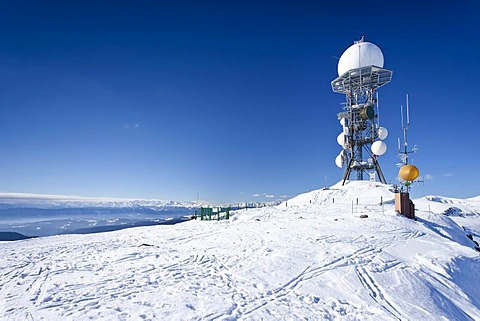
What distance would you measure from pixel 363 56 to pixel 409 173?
19.5 meters

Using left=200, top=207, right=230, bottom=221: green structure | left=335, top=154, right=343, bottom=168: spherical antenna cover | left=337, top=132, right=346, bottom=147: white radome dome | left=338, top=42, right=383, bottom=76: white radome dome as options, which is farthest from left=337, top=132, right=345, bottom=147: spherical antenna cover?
left=200, top=207, right=230, bottom=221: green structure

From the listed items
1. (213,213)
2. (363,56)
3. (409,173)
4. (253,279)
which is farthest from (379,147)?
(253,279)

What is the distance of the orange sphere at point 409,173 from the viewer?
24531 mm

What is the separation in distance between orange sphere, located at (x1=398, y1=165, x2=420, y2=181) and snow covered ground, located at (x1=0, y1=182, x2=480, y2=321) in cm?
1122

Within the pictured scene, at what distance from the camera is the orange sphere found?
24531 mm

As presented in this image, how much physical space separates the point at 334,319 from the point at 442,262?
7.90 meters

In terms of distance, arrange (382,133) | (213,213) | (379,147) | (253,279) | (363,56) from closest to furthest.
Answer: (253,279), (213,213), (379,147), (382,133), (363,56)

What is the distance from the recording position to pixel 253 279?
815cm

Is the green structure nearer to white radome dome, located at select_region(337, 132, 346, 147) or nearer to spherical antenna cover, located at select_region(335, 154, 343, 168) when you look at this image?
spherical antenna cover, located at select_region(335, 154, 343, 168)

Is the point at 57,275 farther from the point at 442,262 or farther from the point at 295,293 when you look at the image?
the point at 442,262

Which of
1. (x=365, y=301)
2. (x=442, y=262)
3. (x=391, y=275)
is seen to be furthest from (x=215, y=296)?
(x=442, y=262)

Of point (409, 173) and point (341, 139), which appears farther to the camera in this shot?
point (341, 139)

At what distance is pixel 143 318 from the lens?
18.6ft

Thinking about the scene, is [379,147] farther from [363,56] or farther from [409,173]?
[363,56]
